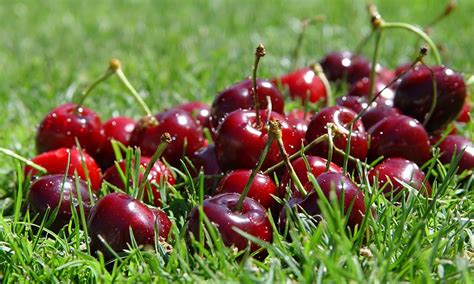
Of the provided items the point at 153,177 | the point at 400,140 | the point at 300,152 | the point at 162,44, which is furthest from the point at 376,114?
the point at 162,44

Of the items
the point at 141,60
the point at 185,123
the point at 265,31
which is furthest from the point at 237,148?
the point at 265,31

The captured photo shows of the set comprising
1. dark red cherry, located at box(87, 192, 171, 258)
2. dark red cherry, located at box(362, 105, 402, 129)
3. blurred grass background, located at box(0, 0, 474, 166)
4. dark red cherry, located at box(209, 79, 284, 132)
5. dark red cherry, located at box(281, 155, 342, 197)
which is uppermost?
dark red cherry, located at box(209, 79, 284, 132)

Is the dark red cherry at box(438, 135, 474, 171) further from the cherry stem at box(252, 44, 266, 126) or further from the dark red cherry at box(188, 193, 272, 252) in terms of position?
the dark red cherry at box(188, 193, 272, 252)

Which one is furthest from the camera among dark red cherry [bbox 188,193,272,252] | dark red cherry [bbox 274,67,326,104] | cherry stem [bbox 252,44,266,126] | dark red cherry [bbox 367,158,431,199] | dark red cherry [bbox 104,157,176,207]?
dark red cherry [bbox 274,67,326,104]

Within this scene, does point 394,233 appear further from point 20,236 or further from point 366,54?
point 366,54

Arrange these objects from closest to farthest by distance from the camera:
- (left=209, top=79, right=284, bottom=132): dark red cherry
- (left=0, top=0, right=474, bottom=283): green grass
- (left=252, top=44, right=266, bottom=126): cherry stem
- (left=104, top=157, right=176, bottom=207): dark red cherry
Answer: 1. (left=0, top=0, right=474, bottom=283): green grass
2. (left=252, top=44, right=266, bottom=126): cherry stem
3. (left=104, top=157, right=176, bottom=207): dark red cherry
4. (left=209, top=79, right=284, bottom=132): dark red cherry

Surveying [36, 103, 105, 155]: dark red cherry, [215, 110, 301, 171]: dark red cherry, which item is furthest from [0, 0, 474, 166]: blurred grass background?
[215, 110, 301, 171]: dark red cherry

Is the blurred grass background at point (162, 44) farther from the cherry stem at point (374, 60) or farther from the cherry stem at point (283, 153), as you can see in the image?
the cherry stem at point (283, 153)
